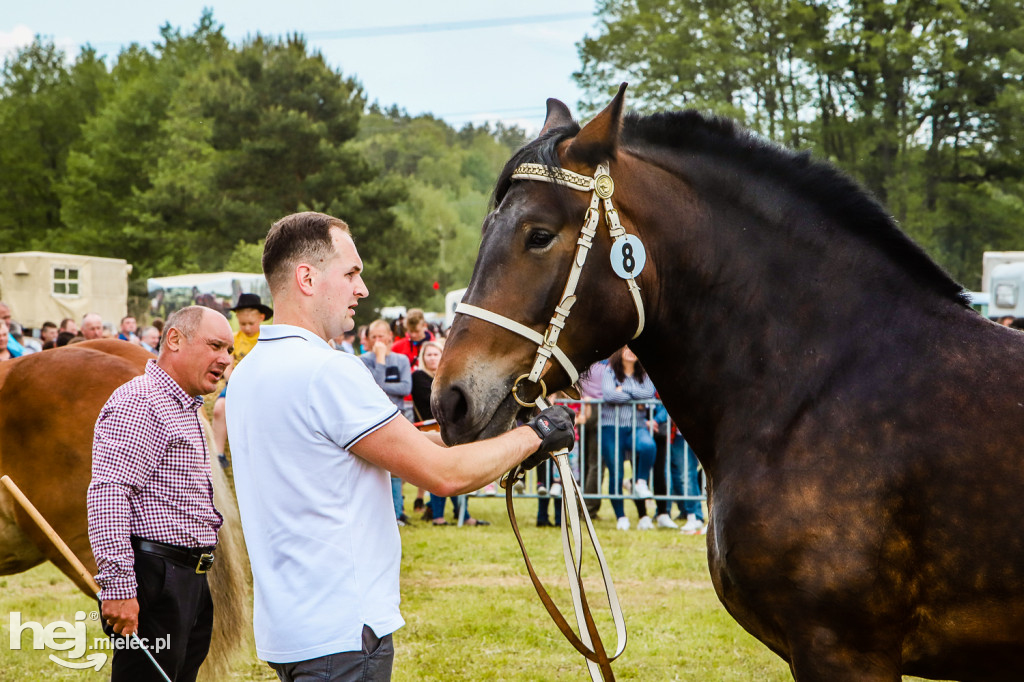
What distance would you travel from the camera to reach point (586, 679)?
5.77m

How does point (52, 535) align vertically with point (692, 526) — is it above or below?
above

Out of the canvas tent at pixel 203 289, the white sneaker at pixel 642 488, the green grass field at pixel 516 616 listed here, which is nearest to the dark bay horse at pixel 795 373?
the green grass field at pixel 516 616

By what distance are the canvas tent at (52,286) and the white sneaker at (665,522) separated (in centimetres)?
1928

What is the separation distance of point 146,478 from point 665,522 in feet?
26.9

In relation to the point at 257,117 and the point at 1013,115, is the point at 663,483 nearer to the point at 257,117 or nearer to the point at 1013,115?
the point at 1013,115

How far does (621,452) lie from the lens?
36.8 ft

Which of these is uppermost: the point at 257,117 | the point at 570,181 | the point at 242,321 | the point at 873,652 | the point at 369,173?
the point at 257,117

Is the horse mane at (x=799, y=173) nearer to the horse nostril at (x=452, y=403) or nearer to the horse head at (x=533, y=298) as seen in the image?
the horse head at (x=533, y=298)

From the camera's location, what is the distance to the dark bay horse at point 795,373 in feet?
7.63

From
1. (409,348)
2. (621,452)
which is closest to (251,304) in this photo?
(409,348)

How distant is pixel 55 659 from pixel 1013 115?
2900 centimetres

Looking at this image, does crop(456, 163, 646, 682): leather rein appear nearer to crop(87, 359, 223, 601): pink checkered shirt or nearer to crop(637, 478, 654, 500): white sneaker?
crop(87, 359, 223, 601): pink checkered shirt

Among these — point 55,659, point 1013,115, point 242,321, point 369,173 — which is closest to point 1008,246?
point 1013,115

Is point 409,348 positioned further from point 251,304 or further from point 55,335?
point 55,335
